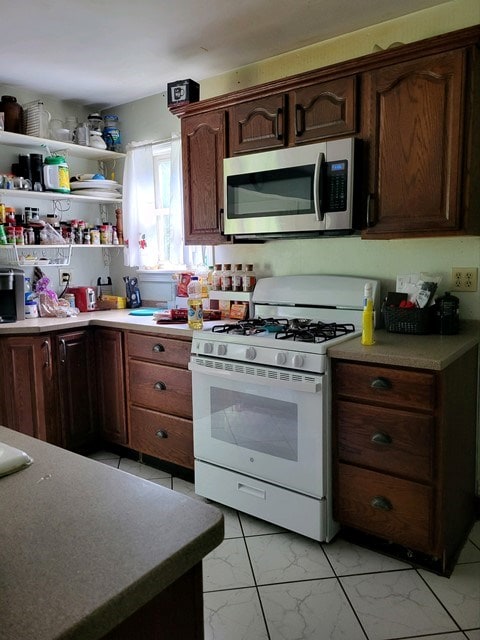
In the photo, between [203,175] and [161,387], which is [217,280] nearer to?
[203,175]

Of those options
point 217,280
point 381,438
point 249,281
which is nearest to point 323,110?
point 249,281

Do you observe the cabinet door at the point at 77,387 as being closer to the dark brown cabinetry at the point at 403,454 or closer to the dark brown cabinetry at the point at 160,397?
the dark brown cabinetry at the point at 160,397

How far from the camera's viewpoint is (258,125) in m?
2.50

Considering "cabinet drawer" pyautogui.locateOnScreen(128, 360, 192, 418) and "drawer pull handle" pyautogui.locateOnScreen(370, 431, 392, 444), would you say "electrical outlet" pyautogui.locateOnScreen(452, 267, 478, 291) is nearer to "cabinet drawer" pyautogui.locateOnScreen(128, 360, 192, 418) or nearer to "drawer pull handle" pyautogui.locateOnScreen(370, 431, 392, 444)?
"drawer pull handle" pyautogui.locateOnScreen(370, 431, 392, 444)

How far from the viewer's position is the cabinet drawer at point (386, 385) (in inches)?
70.1

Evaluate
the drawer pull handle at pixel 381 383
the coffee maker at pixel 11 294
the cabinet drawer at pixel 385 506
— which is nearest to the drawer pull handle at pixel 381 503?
the cabinet drawer at pixel 385 506

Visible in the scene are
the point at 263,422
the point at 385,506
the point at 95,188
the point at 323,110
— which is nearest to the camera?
the point at 385,506

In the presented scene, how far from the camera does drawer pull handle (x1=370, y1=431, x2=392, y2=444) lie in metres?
1.89

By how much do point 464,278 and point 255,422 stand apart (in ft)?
3.83

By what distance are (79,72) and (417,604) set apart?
3.21m

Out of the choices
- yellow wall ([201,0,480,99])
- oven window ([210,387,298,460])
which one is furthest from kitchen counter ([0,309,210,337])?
yellow wall ([201,0,480,99])

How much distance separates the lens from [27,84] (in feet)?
10.4

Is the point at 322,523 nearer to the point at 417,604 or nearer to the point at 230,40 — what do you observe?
the point at 417,604

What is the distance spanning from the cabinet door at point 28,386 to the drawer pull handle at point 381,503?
1858 millimetres
